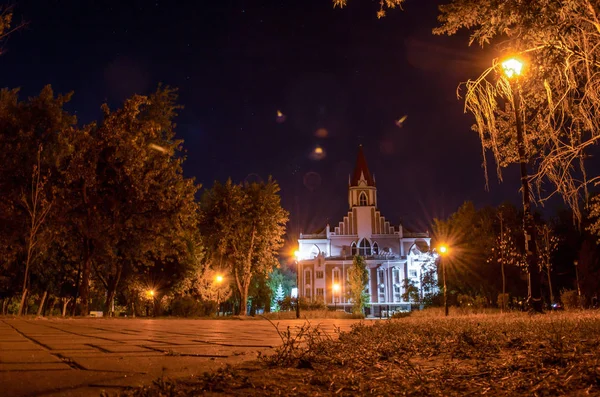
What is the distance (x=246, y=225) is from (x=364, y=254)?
40.9 m

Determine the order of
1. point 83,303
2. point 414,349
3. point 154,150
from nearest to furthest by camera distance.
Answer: point 414,349, point 83,303, point 154,150

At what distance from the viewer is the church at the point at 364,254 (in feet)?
238

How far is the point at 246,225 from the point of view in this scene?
39.0 m

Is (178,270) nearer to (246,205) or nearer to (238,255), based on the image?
(238,255)

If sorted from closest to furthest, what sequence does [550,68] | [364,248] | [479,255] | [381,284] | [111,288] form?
[550,68] < [111,288] < [479,255] < [381,284] < [364,248]

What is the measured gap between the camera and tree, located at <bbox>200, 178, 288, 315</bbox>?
3838 centimetres

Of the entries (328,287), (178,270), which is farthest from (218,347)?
(328,287)

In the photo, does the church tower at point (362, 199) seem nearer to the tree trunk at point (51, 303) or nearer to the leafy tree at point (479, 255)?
the leafy tree at point (479, 255)

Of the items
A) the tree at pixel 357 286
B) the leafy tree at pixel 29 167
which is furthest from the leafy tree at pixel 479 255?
the leafy tree at pixel 29 167

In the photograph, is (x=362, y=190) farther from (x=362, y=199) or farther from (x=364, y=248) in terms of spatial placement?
(x=364, y=248)

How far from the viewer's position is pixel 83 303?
25.9m

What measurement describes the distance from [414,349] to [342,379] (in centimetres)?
228

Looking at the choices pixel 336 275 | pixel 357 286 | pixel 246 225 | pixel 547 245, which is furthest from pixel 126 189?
pixel 336 275

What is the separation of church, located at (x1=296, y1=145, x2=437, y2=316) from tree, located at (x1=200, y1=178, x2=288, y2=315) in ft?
108
